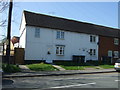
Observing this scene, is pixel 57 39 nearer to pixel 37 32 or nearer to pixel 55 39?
pixel 55 39

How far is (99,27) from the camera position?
36.3m

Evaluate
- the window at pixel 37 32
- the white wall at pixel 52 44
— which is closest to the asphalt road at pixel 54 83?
the white wall at pixel 52 44

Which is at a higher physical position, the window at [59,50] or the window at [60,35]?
the window at [60,35]

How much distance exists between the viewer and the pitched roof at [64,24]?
26316 millimetres

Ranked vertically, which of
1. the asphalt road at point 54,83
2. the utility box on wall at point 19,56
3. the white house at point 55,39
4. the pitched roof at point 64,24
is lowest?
the asphalt road at point 54,83

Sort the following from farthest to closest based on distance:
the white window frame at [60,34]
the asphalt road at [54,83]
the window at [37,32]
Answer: the white window frame at [60,34]
the window at [37,32]
the asphalt road at [54,83]

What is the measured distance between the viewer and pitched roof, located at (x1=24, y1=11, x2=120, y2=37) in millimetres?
26316

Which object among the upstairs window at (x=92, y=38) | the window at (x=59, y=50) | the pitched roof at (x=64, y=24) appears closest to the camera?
the pitched roof at (x=64, y=24)

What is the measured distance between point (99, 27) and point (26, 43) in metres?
18.4

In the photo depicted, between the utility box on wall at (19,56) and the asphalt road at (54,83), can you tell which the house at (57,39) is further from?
the asphalt road at (54,83)

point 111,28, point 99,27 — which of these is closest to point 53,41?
point 99,27

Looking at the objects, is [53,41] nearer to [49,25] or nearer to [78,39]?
[49,25]

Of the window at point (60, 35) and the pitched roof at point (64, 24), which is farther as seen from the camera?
the window at point (60, 35)

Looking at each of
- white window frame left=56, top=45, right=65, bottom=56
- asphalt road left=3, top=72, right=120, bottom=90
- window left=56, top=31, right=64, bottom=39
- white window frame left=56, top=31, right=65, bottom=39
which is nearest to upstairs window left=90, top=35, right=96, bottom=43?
white window frame left=56, top=31, right=65, bottom=39
